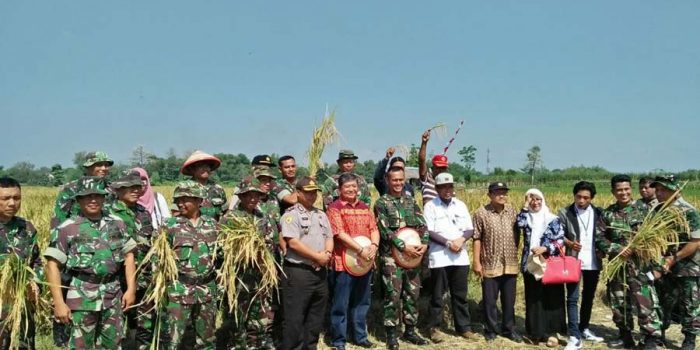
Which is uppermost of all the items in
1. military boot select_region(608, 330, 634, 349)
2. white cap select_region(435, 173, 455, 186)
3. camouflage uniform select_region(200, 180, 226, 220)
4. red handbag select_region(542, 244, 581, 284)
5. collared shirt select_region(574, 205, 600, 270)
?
white cap select_region(435, 173, 455, 186)

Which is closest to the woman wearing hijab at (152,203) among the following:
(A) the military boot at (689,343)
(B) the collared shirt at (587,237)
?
(B) the collared shirt at (587,237)

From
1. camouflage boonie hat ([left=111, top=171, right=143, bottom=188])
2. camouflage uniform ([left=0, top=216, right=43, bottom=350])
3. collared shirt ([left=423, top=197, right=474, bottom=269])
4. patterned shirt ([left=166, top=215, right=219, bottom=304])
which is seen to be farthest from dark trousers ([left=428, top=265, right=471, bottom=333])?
camouflage uniform ([left=0, top=216, right=43, bottom=350])

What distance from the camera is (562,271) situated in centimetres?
584

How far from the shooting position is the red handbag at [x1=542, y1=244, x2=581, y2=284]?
19.1 ft

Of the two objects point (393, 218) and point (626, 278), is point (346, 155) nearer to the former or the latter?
point (393, 218)

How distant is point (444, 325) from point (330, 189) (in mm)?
2312

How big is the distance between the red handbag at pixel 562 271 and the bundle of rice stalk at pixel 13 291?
16.3 ft

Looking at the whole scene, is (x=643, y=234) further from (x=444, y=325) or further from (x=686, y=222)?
(x=444, y=325)

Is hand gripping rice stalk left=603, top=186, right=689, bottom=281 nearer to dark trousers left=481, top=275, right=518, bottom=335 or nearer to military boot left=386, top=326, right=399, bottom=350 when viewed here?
dark trousers left=481, top=275, right=518, bottom=335

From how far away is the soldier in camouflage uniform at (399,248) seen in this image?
574 cm

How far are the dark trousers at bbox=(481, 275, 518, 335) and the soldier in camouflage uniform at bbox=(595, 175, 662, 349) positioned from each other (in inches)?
A: 42.8

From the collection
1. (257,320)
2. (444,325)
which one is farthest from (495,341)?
(257,320)

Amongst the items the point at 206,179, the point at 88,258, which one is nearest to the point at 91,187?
the point at 88,258

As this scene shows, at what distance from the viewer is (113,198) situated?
16.6 feet
